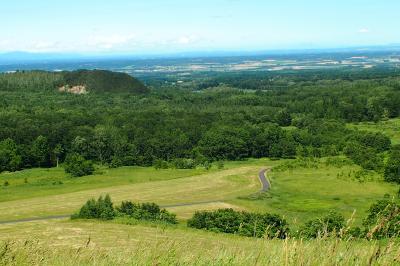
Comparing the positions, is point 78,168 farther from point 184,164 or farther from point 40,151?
point 184,164

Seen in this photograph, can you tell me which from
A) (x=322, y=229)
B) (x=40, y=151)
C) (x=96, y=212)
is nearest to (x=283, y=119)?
(x=40, y=151)

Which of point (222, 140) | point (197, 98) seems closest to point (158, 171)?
point (222, 140)

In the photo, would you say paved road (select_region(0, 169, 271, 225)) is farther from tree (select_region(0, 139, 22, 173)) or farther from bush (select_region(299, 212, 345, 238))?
tree (select_region(0, 139, 22, 173))

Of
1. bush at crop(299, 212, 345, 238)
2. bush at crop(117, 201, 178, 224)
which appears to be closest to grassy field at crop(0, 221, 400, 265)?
bush at crop(299, 212, 345, 238)

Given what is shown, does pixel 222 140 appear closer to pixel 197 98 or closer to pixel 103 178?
pixel 103 178

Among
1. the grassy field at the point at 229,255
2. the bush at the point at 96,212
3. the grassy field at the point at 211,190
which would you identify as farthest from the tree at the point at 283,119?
the grassy field at the point at 229,255
